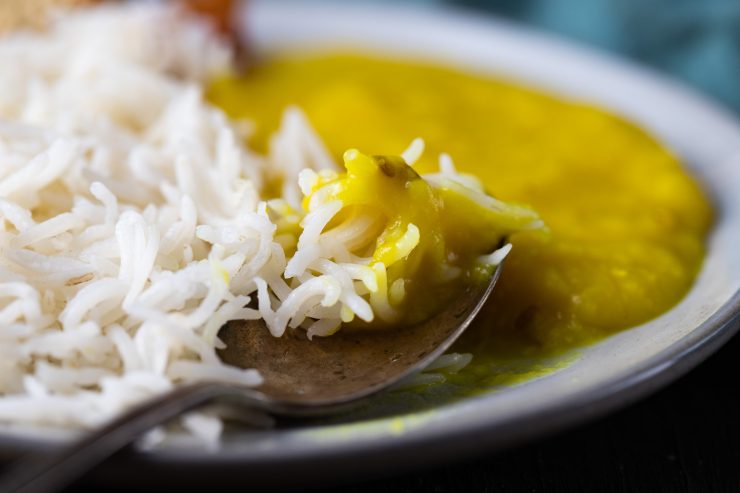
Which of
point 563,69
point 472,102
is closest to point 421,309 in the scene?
point 472,102

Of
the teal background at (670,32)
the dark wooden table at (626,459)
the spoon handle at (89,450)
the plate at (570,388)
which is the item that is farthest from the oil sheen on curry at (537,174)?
the teal background at (670,32)

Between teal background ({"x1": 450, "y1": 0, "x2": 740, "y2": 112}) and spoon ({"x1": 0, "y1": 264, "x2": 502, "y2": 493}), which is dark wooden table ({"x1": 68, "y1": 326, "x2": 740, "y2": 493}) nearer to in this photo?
spoon ({"x1": 0, "y1": 264, "x2": 502, "y2": 493})

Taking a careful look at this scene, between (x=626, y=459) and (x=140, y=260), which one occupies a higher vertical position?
(x=140, y=260)

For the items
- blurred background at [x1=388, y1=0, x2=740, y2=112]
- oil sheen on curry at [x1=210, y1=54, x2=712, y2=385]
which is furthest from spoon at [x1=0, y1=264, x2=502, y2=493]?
blurred background at [x1=388, y1=0, x2=740, y2=112]

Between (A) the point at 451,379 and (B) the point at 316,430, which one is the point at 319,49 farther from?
(B) the point at 316,430

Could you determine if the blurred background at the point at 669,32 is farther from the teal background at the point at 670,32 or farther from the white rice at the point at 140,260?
the white rice at the point at 140,260

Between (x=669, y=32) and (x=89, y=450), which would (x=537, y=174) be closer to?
(x=89, y=450)

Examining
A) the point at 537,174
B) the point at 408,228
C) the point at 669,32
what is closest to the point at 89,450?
the point at 408,228
